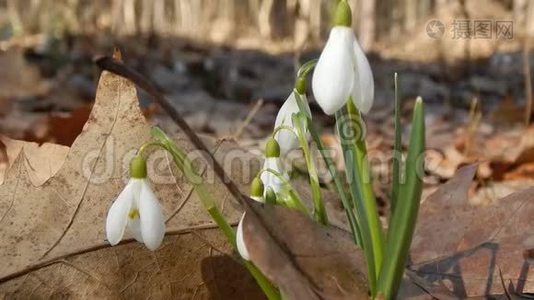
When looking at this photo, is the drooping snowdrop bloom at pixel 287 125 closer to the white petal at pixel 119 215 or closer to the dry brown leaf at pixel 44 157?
the white petal at pixel 119 215

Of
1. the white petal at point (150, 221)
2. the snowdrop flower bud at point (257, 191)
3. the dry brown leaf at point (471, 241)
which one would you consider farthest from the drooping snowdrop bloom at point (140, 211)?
the dry brown leaf at point (471, 241)

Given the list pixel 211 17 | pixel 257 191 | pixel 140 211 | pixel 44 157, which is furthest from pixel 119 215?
pixel 211 17

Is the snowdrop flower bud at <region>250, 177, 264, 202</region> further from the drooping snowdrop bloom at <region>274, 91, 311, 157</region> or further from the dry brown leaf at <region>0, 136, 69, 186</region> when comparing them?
the dry brown leaf at <region>0, 136, 69, 186</region>

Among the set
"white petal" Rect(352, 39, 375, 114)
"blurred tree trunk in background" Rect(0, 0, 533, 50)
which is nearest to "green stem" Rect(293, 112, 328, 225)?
"white petal" Rect(352, 39, 375, 114)

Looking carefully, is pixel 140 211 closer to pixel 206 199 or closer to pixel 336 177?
pixel 206 199

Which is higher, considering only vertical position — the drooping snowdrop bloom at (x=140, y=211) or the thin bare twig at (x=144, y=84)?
the thin bare twig at (x=144, y=84)

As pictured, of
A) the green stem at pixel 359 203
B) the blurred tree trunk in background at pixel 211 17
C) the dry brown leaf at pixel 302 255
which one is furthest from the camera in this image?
the blurred tree trunk in background at pixel 211 17

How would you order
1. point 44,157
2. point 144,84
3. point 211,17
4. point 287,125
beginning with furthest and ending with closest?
1. point 211,17
2. point 44,157
3. point 287,125
4. point 144,84

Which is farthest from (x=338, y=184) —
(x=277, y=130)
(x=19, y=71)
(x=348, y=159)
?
(x=19, y=71)
